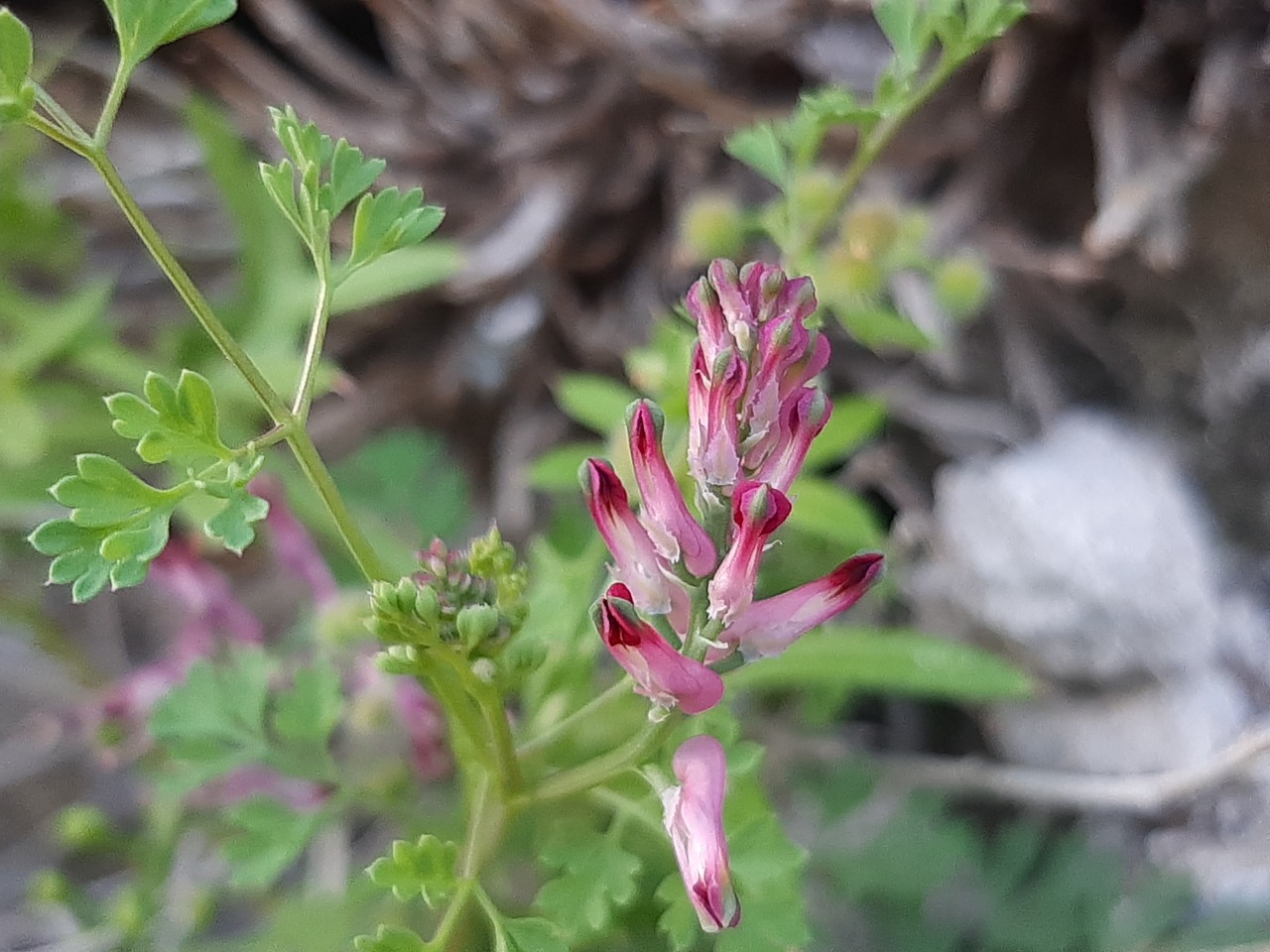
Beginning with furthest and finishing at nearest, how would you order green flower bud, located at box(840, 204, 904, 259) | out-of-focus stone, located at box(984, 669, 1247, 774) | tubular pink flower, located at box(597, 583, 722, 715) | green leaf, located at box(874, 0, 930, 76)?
1. out-of-focus stone, located at box(984, 669, 1247, 774)
2. green flower bud, located at box(840, 204, 904, 259)
3. green leaf, located at box(874, 0, 930, 76)
4. tubular pink flower, located at box(597, 583, 722, 715)

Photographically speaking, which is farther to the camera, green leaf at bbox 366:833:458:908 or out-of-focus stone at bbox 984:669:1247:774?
out-of-focus stone at bbox 984:669:1247:774

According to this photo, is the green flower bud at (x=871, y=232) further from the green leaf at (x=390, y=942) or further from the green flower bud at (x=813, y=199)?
the green leaf at (x=390, y=942)

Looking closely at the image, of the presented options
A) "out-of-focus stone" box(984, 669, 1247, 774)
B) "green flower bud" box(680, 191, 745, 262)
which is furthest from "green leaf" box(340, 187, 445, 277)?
"out-of-focus stone" box(984, 669, 1247, 774)

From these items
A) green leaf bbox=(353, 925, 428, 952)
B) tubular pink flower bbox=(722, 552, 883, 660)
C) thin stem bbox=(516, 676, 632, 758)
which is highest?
tubular pink flower bbox=(722, 552, 883, 660)

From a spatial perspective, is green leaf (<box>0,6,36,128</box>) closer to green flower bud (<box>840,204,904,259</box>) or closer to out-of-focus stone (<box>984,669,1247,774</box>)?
green flower bud (<box>840,204,904,259</box>)

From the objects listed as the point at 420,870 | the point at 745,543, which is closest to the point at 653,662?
the point at 745,543

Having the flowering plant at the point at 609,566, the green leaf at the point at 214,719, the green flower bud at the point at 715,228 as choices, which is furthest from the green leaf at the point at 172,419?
the green flower bud at the point at 715,228
